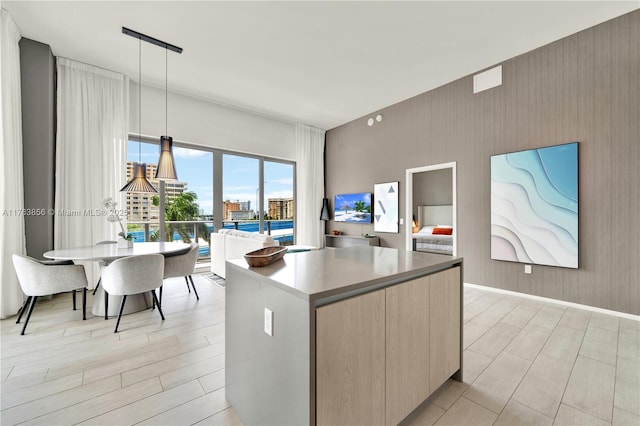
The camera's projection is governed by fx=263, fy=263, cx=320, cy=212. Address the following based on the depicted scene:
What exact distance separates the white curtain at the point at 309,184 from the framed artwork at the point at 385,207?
160cm

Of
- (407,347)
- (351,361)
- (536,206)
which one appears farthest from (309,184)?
(351,361)

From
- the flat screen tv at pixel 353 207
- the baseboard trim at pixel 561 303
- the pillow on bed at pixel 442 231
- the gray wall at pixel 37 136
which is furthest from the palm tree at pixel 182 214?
the pillow on bed at pixel 442 231

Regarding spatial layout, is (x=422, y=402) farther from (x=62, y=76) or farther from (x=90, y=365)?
(x=62, y=76)

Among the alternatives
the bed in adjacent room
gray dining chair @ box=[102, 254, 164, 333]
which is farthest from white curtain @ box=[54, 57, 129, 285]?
the bed in adjacent room

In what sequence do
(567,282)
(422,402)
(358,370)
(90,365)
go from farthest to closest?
1. (567,282)
2. (90,365)
3. (422,402)
4. (358,370)

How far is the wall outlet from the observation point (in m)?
1.17

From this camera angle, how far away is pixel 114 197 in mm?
4000

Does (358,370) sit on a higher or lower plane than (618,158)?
lower

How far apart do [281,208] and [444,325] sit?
5.16 m

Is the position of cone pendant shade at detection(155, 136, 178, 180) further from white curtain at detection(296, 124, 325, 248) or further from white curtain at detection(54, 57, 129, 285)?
white curtain at detection(296, 124, 325, 248)

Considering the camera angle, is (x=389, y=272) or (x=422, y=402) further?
(x=422, y=402)

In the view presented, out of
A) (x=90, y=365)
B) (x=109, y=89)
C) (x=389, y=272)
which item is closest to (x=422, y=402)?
(x=389, y=272)

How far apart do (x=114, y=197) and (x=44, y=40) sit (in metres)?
2.07

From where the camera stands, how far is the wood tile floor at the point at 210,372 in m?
1.48
